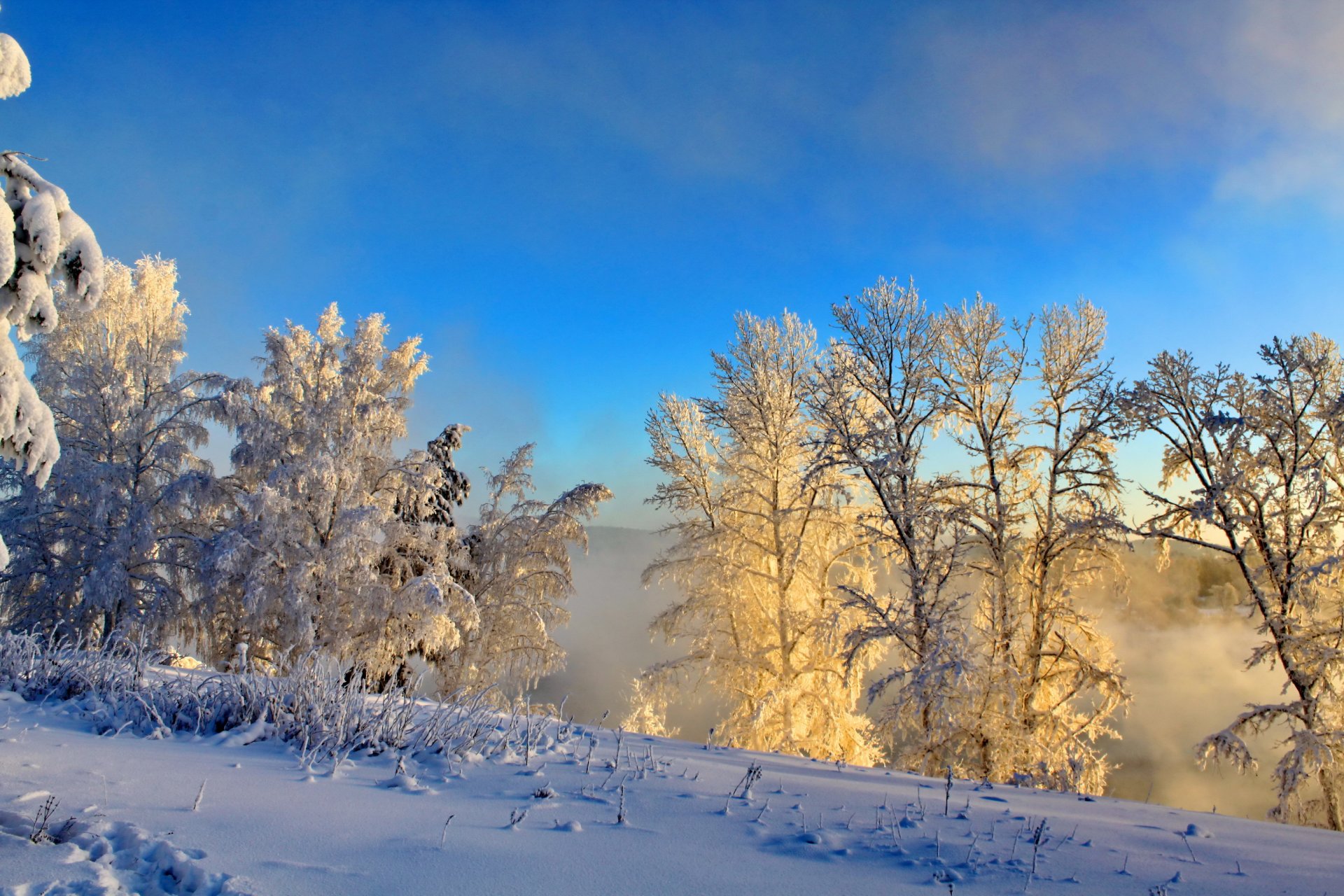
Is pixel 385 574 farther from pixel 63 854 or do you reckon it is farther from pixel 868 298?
pixel 63 854

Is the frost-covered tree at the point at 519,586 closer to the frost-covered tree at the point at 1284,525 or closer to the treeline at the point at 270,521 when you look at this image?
the treeline at the point at 270,521

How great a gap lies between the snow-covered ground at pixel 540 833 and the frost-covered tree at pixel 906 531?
6.92m

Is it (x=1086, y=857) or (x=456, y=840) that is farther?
(x=1086, y=857)

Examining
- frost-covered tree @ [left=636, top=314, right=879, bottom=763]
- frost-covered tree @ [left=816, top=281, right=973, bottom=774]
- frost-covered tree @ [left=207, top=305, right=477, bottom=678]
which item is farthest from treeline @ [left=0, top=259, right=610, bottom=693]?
frost-covered tree @ [left=816, top=281, right=973, bottom=774]

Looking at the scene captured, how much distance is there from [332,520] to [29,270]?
40.5 ft

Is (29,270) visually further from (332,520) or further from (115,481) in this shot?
(115,481)

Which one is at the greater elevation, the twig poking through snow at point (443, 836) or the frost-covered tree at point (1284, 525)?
the frost-covered tree at point (1284, 525)

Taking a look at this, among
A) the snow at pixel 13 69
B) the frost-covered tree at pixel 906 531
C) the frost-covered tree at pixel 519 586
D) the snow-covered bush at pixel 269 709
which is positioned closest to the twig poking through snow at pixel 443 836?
the snow-covered bush at pixel 269 709

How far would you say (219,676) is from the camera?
6043 millimetres

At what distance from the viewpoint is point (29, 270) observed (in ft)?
14.7

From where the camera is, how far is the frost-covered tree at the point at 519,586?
16.7 meters

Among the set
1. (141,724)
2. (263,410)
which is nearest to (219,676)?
(141,724)

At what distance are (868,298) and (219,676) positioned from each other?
1284cm

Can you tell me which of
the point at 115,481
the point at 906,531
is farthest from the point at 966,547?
the point at 115,481
